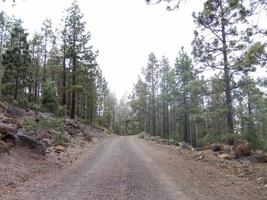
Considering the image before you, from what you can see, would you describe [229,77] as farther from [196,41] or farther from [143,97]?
[143,97]

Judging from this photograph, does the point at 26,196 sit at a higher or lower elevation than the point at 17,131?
lower

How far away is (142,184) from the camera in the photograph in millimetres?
8422

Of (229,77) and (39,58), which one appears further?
(39,58)

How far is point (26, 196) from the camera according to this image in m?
7.16

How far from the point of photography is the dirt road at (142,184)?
23.8 ft

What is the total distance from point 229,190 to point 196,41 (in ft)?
40.1

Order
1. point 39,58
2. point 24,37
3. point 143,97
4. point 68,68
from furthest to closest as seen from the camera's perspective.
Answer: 1. point 143,97
2. point 39,58
3. point 68,68
4. point 24,37

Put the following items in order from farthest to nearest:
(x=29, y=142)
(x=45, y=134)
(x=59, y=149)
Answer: (x=45, y=134) → (x=59, y=149) → (x=29, y=142)

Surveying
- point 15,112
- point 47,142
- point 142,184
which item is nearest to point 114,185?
point 142,184

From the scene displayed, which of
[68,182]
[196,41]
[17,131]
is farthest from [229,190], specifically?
[196,41]

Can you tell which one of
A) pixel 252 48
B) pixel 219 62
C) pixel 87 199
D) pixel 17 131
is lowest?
pixel 87 199

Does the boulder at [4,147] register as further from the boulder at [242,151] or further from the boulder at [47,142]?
the boulder at [242,151]

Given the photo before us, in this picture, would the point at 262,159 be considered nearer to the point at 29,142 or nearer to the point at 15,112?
the point at 29,142

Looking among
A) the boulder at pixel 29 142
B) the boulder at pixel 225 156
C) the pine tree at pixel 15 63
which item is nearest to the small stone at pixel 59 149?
the boulder at pixel 29 142
